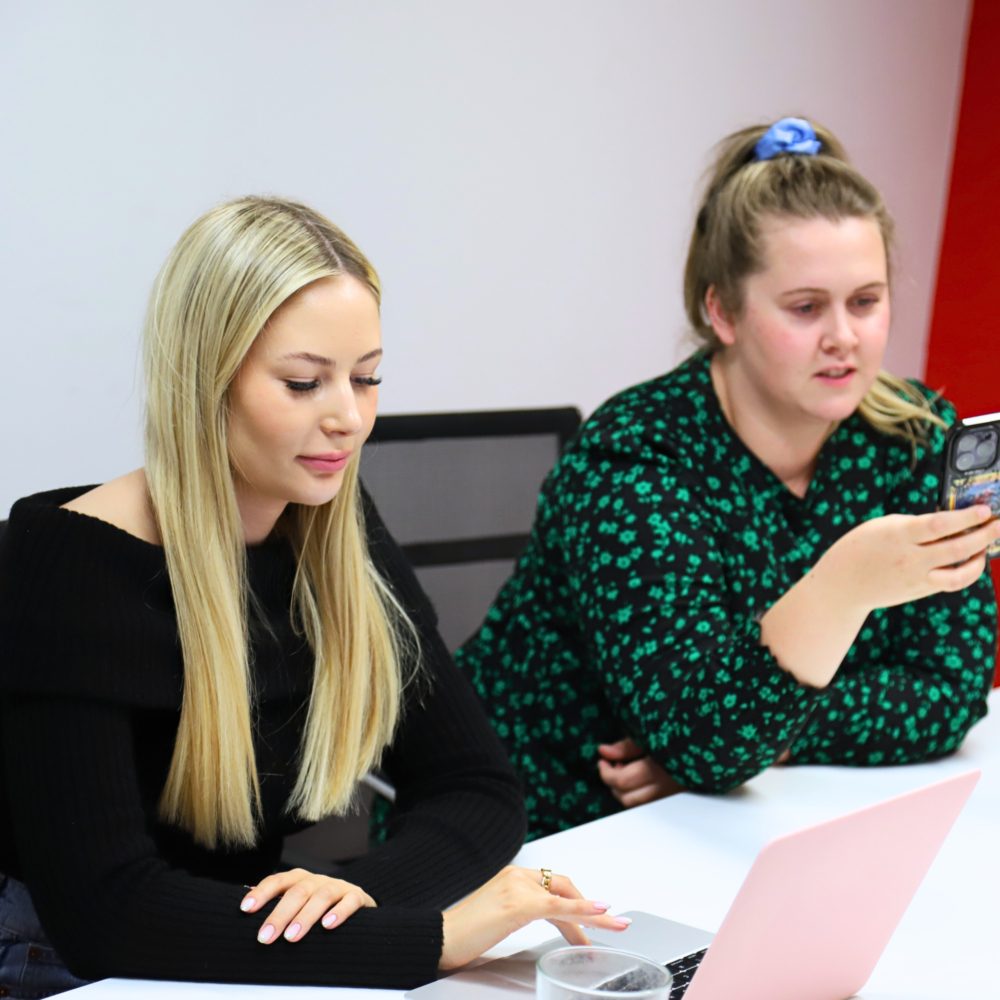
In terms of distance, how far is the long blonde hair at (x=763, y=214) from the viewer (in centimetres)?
161

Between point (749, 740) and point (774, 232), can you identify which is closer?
point (749, 740)

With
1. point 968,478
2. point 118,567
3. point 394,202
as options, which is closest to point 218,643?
point 118,567

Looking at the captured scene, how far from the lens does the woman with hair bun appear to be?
4.58ft

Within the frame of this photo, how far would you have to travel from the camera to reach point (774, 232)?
159 centimetres

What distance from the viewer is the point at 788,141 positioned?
65.8 inches

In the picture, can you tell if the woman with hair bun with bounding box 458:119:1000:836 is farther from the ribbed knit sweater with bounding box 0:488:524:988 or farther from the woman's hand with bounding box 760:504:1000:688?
the ribbed knit sweater with bounding box 0:488:524:988

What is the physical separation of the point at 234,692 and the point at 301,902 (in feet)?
0.67

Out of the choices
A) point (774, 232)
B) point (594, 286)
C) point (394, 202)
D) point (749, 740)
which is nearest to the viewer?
point (749, 740)

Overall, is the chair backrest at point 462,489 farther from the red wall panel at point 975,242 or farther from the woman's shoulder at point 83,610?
the red wall panel at point 975,242

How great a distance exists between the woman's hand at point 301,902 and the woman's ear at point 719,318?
90 cm

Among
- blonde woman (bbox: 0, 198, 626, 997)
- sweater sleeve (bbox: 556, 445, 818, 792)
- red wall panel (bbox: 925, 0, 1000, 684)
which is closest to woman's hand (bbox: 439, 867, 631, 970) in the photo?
blonde woman (bbox: 0, 198, 626, 997)

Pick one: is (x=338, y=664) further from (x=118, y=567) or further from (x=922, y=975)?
(x=922, y=975)

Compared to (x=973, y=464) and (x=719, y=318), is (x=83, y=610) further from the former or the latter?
(x=719, y=318)

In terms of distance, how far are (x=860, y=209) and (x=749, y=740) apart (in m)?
0.68
